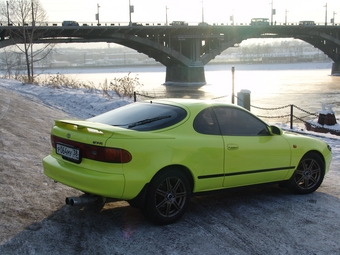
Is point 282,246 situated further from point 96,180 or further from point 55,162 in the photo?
point 55,162

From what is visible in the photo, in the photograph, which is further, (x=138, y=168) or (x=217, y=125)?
(x=217, y=125)

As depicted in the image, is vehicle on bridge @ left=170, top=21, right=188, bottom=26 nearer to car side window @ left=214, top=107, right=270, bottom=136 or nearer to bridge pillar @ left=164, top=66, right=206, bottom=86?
bridge pillar @ left=164, top=66, right=206, bottom=86

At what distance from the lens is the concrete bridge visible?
187 ft

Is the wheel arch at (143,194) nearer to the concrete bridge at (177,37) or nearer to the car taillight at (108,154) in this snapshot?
the car taillight at (108,154)

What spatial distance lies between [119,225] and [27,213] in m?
1.10

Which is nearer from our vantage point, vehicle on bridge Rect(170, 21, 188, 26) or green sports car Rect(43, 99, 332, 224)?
green sports car Rect(43, 99, 332, 224)

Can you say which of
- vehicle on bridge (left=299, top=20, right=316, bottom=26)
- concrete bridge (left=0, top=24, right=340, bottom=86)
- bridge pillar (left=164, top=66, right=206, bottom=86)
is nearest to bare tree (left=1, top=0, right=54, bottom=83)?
concrete bridge (left=0, top=24, right=340, bottom=86)

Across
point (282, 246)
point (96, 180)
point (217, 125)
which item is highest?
point (217, 125)

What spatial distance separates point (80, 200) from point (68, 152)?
58 cm

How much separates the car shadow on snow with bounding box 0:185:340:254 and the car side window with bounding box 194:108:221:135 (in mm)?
1019

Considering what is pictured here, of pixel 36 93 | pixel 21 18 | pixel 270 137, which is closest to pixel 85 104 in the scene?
pixel 36 93

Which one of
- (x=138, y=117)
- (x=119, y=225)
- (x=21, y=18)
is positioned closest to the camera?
(x=119, y=225)

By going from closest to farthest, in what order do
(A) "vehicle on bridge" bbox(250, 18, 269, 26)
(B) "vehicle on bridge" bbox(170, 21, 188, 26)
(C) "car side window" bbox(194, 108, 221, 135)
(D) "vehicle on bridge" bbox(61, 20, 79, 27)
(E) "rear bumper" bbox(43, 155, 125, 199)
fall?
1. (E) "rear bumper" bbox(43, 155, 125, 199)
2. (C) "car side window" bbox(194, 108, 221, 135)
3. (D) "vehicle on bridge" bbox(61, 20, 79, 27)
4. (B) "vehicle on bridge" bbox(170, 21, 188, 26)
5. (A) "vehicle on bridge" bbox(250, 18, 269, 26)

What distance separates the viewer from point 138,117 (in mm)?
5441
